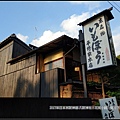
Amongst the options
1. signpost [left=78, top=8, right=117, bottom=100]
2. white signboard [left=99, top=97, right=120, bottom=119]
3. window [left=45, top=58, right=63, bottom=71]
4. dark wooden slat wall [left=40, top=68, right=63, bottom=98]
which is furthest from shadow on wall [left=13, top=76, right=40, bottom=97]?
white signboard [left=99, top=97, right=120, bottom=119]

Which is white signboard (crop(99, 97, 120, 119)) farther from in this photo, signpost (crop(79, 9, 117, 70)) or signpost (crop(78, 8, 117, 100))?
signpost (crop(79, 9, 117, 70))

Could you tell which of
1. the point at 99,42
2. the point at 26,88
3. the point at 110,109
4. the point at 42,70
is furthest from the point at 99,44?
the point at 26,88

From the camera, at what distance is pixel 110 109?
21.8ft

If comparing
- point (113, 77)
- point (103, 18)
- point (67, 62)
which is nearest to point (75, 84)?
point (67, 62)

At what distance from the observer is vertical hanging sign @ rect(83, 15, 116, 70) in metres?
7.40

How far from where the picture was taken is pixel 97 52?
7793mm

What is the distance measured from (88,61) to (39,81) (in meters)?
5.23

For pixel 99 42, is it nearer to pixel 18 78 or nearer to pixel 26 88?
pixel 26 88

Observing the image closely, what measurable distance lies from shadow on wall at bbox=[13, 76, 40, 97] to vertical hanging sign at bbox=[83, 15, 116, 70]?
559 centimetres

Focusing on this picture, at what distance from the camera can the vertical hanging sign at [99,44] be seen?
740 cm

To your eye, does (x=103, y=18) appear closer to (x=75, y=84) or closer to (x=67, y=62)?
(x=75, y=84)

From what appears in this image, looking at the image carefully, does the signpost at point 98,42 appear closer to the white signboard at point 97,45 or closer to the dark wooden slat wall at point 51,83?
the white signboard at point 97,45

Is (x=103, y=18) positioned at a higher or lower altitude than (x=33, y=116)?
higher

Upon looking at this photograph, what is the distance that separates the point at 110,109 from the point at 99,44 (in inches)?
122
